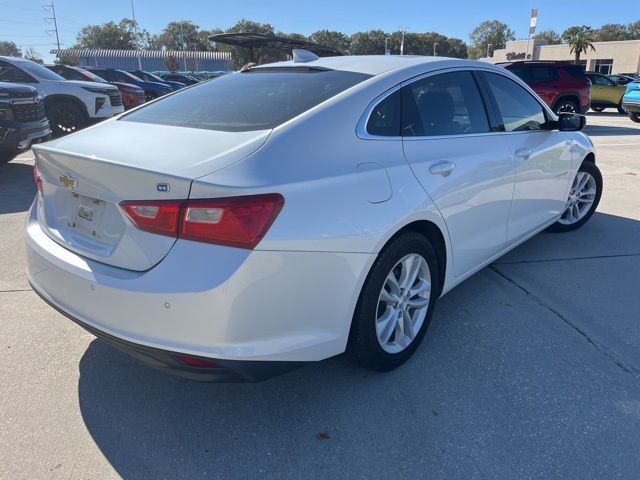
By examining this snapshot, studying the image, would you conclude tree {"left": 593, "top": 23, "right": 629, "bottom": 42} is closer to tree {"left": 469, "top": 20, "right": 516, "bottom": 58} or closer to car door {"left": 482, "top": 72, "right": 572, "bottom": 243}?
tree {"left": 469, "top": 20, "right": 516, "bottom": 58}

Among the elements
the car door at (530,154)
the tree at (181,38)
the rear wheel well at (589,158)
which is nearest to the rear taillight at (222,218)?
the car door at (530,154)

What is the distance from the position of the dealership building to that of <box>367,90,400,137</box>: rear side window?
6099cm

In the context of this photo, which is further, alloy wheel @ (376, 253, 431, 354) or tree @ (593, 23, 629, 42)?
tree @ (593, 23, 629, 42)

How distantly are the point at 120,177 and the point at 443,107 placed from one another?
199cm

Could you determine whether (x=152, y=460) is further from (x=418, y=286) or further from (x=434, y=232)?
(x=434, y=232)

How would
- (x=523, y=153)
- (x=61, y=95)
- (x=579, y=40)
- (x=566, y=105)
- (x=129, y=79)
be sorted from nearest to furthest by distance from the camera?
1. (x=523, y=153)
2. (x=61, y=95)
3. (x=566, y=105)
4. (x=129, y=79)
5. (x=579, y=40)

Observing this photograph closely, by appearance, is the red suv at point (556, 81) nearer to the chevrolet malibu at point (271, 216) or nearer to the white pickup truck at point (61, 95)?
the white pickup truck at point (61, 95)

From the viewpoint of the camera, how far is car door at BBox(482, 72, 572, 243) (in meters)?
3.74

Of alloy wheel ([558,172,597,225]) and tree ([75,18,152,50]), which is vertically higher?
tree ([75,18,152,50])

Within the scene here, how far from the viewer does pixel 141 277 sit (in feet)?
6.83

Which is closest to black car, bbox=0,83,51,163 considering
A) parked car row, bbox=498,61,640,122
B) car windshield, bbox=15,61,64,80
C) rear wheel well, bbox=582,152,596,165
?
car windshield, bbox=15,61,64,80

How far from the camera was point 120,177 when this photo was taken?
2.15m

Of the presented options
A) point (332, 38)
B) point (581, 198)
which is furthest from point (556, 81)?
point (332, 38)

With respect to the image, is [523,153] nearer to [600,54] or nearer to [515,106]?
[515,106]
